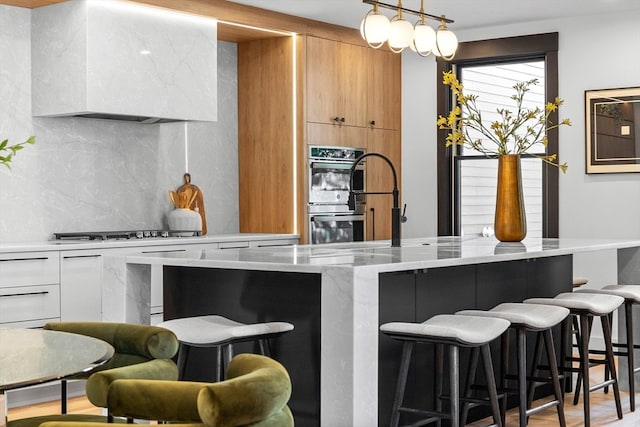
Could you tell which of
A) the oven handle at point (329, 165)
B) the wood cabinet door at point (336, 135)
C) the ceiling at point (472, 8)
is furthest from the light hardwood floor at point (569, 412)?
the ceiling at point (472, 8)

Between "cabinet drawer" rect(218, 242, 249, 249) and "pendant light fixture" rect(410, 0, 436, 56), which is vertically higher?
"pendant light fixture" rect(410, 0, 436, 56)

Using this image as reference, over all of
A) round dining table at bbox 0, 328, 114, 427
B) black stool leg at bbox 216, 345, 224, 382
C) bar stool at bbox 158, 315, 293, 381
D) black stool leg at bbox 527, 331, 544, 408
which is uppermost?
round dining table at bbox 0, 328, 114, 427

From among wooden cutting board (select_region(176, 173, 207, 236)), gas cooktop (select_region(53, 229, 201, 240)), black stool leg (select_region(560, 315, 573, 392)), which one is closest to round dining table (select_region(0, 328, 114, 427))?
black stool leg (select_region(560, 315, 573, 392))

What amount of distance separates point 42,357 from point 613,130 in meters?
5.68

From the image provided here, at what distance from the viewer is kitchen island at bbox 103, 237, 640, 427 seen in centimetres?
328

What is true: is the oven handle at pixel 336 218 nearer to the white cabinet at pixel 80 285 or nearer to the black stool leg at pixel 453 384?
the white cabinet at pixel 80 285

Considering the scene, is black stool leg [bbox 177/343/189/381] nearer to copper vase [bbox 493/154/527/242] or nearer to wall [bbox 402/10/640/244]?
copper vase [bbox 493/154/527/242]

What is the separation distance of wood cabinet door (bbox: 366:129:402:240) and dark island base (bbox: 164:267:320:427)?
3727 mm

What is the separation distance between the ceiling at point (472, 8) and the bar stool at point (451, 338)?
11.3 ft

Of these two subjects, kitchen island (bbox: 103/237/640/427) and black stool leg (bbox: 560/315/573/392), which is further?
black stool leg (bbox: 560/315/573/392)

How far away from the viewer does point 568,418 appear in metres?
4.88

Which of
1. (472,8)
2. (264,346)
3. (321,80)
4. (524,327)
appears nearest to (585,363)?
(524,327)

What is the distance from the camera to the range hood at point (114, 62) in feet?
18.9

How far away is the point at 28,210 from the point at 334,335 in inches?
131
